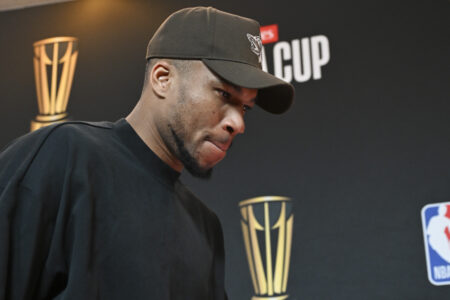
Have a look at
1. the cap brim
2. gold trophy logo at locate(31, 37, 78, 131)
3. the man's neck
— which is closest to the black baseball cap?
the cap brim

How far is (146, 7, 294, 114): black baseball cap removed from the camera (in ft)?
3.00

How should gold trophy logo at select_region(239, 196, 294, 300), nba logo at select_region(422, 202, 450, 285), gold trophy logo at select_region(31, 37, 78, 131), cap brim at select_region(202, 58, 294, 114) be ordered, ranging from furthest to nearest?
1. gold trophy logo at select_region(31, 37, 78, 131)
2. gold trophy logo at select_region(239, 196, 294, 300)
3. nba logo at select_region(422, 202, 450, 285)
4. cap brim at select_region(202, 58, 294, 114)

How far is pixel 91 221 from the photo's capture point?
2.60 feet

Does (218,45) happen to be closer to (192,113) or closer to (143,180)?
(192,113)

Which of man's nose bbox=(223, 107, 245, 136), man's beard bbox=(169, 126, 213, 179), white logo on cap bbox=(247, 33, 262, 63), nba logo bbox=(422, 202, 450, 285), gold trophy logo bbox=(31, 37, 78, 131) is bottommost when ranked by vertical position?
nba logo bbox=(422, 202, 450, 285)

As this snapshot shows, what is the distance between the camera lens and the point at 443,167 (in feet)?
7.59

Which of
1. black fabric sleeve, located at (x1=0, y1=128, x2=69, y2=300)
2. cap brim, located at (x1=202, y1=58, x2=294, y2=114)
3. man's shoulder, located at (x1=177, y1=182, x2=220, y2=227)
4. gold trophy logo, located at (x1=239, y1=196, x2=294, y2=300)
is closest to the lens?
black fabric sleeve, located at (x1=0, y1=128, x2=69, y2=300)

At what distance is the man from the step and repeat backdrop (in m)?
1.36

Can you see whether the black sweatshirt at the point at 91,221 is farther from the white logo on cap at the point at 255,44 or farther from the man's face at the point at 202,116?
the white logo on cap at the point at 255,44

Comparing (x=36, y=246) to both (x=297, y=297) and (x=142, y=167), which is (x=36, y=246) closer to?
(x=142, y=167)

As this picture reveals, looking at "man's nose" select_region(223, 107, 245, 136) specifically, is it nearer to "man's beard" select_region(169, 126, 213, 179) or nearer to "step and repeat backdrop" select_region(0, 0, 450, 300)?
"man's beard" select_region(169, 126, 213, 179)

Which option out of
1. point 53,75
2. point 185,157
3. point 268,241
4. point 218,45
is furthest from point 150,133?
point 53,75

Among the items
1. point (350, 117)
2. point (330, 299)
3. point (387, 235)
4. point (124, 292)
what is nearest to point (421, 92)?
point (350, 117)

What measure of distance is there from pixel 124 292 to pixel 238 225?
5.58 ft
